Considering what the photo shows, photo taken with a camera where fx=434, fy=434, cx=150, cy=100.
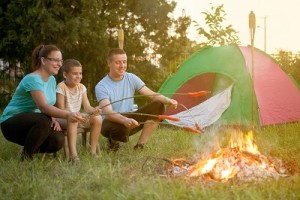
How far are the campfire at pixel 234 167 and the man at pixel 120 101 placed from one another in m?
0.96

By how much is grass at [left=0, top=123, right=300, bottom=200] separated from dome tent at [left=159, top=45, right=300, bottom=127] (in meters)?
1.60

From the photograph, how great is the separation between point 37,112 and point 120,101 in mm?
1058

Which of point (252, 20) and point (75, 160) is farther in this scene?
point (252, 20)

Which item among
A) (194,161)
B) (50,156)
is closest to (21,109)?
(50,156)

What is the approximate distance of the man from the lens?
4.46 meters

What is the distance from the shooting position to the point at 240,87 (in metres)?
6.22

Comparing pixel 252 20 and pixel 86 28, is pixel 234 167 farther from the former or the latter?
pixel 86 28

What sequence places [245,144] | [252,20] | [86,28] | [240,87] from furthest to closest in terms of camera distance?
[86,28]
[240,87]
[252,20]
[245,144]

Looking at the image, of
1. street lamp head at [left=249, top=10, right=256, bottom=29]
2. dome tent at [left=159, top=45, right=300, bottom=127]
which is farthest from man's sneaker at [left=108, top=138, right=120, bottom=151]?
street lamp head at [left=249, top=10, right=256, bottom=29]

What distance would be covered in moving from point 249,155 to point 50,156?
1995 millimetres

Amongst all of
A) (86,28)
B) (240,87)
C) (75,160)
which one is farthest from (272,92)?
(86,28)

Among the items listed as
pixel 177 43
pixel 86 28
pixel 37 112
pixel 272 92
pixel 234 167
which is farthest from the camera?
pixel 177 43

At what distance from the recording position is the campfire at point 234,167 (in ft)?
10.5

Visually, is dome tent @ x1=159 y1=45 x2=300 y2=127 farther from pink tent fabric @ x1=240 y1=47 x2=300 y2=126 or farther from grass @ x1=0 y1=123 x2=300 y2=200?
grass @ x1=0 y1=123 x2=300 y2=200
